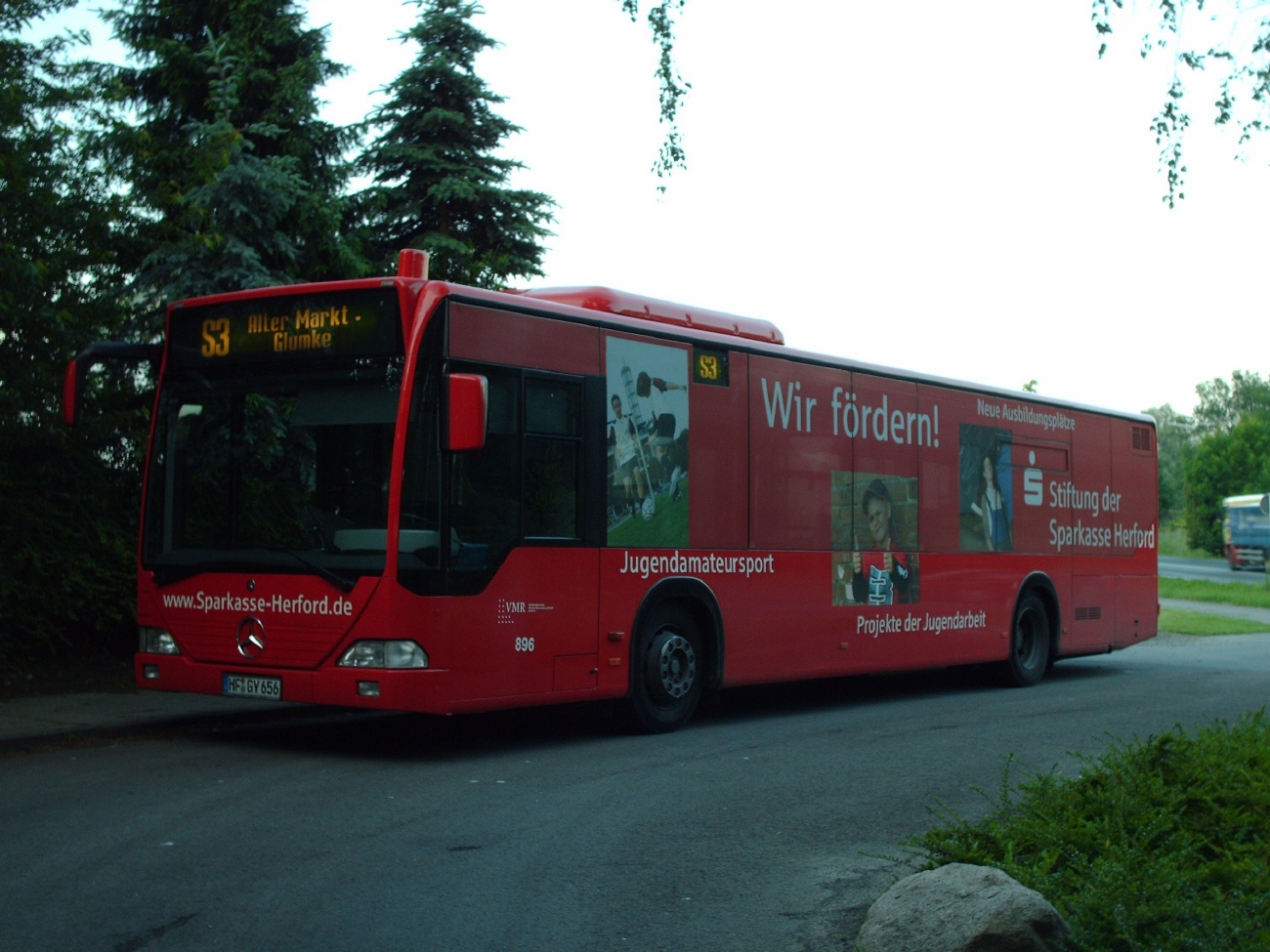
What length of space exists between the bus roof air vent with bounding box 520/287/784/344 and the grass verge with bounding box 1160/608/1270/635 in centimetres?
1778

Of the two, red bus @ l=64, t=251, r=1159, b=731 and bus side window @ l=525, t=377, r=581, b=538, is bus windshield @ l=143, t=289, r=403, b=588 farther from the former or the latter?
bus side window @ l=525, t=377, r=581, b=538

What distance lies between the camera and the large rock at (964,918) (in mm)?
4664

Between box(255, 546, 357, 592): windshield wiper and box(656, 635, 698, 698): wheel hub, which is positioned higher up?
box(255, 546, 357, 592): windshield wiper

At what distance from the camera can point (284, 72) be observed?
736 inches

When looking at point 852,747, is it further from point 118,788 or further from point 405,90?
point 405,90

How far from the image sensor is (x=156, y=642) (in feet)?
34.4

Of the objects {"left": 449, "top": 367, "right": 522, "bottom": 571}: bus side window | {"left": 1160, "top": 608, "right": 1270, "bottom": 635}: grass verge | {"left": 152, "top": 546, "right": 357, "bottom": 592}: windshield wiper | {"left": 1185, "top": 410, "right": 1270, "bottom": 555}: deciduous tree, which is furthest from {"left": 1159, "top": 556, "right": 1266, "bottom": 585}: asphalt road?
{"left": 152, "top": 546, "right": 357, "bottom": 592}: windshield wiper

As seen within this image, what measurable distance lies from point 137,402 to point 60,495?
1.20m

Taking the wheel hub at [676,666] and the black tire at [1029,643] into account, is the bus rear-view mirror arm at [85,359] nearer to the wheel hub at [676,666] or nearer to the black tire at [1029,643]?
the wheel hub at [676,666]

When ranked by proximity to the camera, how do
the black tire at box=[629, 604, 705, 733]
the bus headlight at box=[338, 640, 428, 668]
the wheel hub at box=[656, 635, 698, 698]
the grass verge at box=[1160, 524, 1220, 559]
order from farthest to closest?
the grass verge at box=[1160, 524, 1220, 559]
the wheel hub at box=[656, 635, 698, 698]
the black tire at box=[629, 604, 705, 733]
the bus headlight at box=[338, 640, 428, 668]

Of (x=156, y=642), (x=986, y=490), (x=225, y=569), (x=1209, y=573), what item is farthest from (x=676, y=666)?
(x=1209, y=573)

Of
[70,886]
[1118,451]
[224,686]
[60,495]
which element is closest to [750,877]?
[70,886]

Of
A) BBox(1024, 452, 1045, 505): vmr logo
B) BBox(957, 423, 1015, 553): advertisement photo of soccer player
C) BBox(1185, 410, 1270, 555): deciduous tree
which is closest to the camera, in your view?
BBox(957, 423, 1015, 553): advertisement photo of soccer player

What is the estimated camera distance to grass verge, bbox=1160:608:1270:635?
28406 mm
